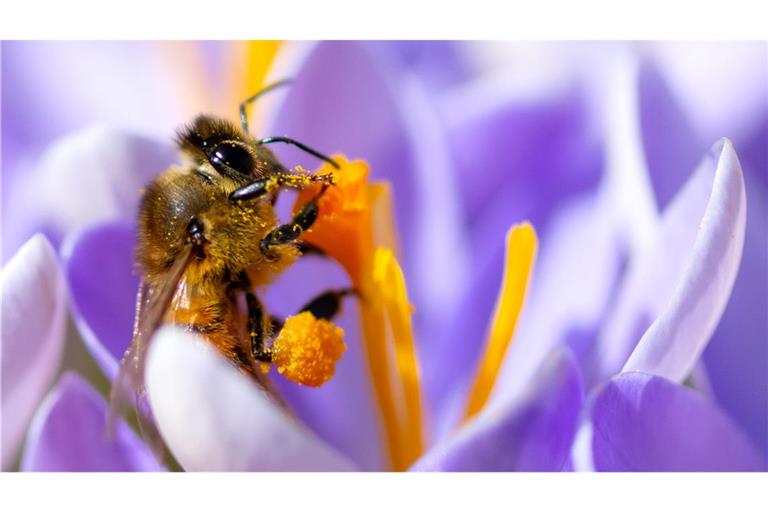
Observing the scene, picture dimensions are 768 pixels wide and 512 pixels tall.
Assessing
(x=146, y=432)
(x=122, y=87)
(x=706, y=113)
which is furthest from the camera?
(x=122, y=87)

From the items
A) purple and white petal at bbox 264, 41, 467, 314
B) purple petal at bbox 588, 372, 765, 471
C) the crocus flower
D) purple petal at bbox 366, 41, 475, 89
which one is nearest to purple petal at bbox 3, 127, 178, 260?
the crocus flower

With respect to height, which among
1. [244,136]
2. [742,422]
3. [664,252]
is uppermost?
[244,136]

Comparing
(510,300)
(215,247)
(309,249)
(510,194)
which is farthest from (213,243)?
(510,194)

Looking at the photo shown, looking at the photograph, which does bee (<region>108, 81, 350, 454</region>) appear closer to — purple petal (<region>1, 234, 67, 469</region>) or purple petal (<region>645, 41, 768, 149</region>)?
purple petal (<region>1, 234, 67, 469</region>)
